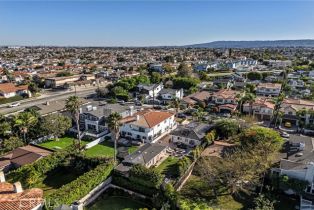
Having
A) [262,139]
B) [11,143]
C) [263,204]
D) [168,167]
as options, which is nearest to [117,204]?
[168,167]

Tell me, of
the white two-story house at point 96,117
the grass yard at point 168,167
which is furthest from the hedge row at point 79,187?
the white two-story house at point 96,117

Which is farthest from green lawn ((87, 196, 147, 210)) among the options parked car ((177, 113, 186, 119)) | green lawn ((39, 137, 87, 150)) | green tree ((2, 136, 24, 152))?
parked car ((177, 113, 186, 119))

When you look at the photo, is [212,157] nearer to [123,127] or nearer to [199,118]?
[123,127]

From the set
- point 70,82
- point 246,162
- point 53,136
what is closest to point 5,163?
point 53,136

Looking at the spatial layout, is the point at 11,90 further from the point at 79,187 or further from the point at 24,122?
the point at 79,187

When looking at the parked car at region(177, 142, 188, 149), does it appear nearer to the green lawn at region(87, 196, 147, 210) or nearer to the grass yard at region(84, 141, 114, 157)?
the grass yard at region(84, 141, 114, 157)
